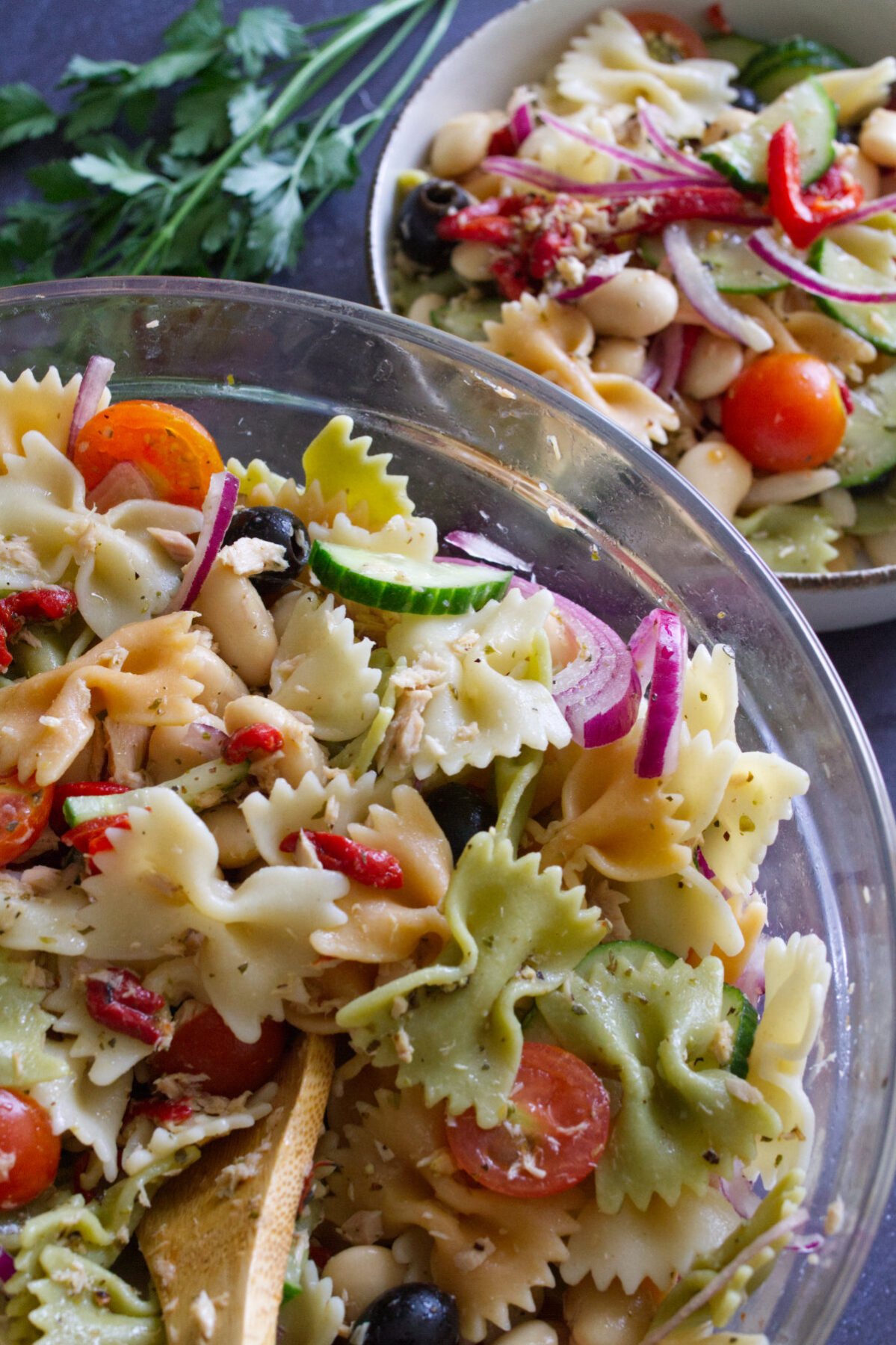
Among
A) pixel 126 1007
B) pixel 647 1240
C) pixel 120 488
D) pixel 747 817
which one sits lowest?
pixel 647 1240

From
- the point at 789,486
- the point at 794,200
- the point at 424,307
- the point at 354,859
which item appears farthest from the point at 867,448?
the point at 354,859

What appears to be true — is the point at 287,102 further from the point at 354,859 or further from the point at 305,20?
the point at 354,859

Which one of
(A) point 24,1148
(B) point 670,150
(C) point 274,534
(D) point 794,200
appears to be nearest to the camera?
Result: (A) point 24,1148

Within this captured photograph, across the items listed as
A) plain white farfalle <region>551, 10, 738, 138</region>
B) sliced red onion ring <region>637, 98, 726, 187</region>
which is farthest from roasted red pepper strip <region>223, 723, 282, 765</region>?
plain white farfalle <region>551, 10, 738, 138</region>

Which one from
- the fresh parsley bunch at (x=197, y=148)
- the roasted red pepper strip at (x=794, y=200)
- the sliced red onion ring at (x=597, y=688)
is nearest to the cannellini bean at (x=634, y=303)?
the roasted red pepper strip at (x=794, y=200)

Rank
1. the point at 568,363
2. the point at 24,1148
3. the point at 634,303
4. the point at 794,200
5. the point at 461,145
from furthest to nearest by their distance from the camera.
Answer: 1. the point at 461,145
2. the point at 794,200
3. the point at 634,303
4. the point at 568,363
5. the point at 24,1148

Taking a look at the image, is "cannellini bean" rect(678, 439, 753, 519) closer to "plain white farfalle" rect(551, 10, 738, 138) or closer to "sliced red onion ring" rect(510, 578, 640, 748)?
"sliced red onion ring" rect(510, 578, 640, 748)
